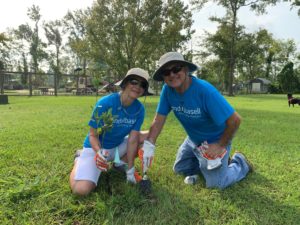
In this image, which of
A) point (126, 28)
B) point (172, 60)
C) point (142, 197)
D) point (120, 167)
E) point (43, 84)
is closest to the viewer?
point (142, 197)

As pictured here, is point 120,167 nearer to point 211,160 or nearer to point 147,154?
point 147,154

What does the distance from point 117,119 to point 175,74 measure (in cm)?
75

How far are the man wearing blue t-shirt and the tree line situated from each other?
0.80m

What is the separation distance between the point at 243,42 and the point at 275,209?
3584 centimetres

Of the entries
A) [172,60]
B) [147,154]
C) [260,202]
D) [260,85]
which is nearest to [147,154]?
[147,154]

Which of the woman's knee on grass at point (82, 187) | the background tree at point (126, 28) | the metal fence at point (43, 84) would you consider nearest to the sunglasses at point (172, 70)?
the woman's knee on grass at point (82, 187)

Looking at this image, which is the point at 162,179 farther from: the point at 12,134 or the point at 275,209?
the point at 12,134

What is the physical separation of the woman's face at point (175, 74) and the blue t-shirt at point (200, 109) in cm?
12

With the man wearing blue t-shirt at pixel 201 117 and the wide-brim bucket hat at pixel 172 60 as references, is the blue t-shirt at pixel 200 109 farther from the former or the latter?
the wide-brim bucket hat at pixel 172 60

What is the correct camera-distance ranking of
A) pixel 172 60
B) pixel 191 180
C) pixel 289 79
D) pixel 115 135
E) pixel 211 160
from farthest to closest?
1. pixel 289 79
2. pixel 115 135
3. pixel 191 180
4. pixel 211 160
5. pixel 172 60

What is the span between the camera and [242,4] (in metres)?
32.4

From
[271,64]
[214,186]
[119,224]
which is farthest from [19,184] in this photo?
[271,64]

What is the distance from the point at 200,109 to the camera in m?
3.05

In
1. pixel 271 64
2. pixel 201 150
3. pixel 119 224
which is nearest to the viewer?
pixel 119 224
